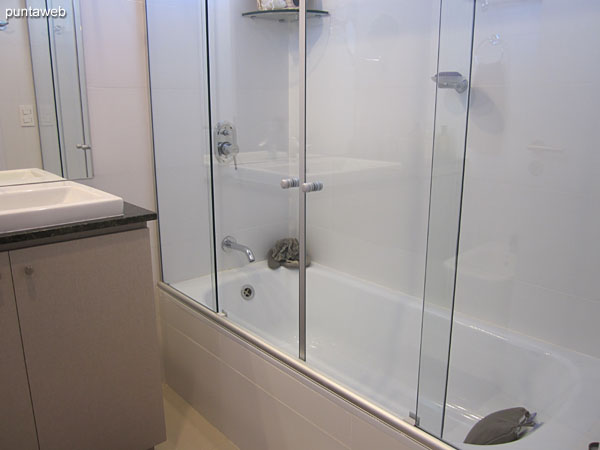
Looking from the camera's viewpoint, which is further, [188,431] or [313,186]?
[188,431]

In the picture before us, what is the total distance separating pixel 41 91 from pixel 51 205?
489mm

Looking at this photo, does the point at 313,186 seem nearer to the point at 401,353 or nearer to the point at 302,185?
the point at 302,185

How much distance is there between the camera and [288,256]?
2.11 meters

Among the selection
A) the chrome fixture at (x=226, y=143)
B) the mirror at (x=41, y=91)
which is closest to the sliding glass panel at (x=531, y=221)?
the chrome fixture at (x=226, y=143)

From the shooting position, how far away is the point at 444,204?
1569mm

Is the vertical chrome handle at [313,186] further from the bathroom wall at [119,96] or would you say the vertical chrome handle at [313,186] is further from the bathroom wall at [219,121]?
the bathroom wall at [119,96]

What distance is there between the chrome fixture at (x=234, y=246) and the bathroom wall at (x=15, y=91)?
82 centimetres

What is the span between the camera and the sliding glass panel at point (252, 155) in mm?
2070

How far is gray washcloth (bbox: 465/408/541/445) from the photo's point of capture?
1431mm

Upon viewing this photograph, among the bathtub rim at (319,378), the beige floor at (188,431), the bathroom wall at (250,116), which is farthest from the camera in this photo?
the bathroom wall at (250,116)

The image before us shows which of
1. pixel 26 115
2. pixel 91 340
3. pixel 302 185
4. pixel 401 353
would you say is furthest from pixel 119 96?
pixel 401 353

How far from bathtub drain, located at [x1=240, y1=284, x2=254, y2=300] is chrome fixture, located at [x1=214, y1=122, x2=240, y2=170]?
0.52 m

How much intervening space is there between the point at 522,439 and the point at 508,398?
0.39m

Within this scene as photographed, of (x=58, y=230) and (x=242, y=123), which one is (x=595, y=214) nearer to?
(x=242, y=123)
